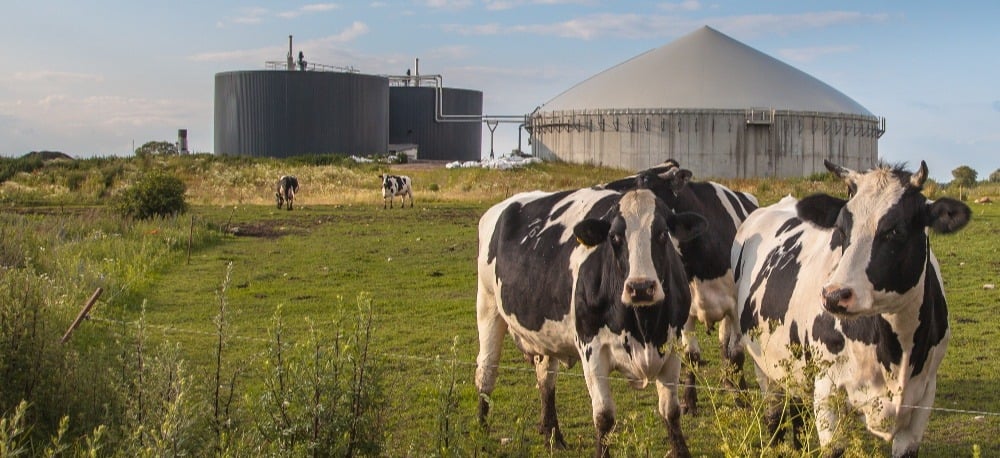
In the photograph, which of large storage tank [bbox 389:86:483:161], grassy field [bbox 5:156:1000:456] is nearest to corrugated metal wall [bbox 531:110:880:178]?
large storage tank [bbox 389:86:483:161]

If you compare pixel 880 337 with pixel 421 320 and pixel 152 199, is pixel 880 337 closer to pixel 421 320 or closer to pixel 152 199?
pixel 421 320

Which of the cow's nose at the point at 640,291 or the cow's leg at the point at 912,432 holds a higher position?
the cow's nose at the point at 640,291

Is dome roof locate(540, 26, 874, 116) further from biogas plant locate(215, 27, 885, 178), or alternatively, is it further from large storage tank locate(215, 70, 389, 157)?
large storage tank locate(215, 70, 389, 157)

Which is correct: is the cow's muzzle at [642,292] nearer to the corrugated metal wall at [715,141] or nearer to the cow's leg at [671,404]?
the cow's leg at [671,404]

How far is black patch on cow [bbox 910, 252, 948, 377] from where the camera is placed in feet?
18.3

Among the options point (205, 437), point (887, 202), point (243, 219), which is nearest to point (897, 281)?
point (887, 202)

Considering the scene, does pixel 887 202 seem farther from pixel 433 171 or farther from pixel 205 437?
pixel 433 171

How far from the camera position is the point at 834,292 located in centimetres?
518

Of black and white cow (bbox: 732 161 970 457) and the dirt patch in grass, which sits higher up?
black and white cow (bbox: 732 161 970 457)

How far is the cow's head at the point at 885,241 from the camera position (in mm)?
5227

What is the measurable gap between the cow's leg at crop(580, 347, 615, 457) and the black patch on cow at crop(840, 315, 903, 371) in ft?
5.24

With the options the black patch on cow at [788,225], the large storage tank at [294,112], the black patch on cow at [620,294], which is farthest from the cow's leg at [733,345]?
the large storage tank at [294,112]

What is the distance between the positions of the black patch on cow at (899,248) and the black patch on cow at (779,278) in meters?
1.06

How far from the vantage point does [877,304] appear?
17.4 feet
